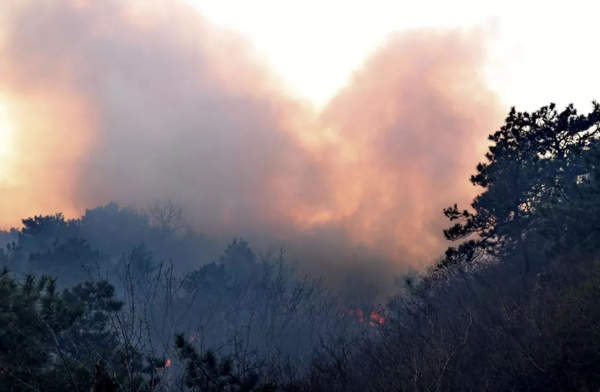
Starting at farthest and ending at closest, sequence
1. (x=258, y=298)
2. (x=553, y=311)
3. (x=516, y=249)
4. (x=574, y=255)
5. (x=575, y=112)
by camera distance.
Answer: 1. (x=258, y=298)
2. (x=516, y=249)
3. (x=575, y=112)
4. (x=574, y=255)
5. (x=553, y=311)

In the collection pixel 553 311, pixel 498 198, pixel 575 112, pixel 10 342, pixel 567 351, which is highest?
pixel 575 112

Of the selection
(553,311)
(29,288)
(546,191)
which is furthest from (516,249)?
(29,288)

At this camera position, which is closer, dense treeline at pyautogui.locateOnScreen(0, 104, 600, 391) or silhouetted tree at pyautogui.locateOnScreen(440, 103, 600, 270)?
dense treeline at pyautogui.locateOnScreen(0, 104, 600, 391)

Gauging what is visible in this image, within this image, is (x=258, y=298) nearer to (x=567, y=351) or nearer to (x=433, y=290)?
(x=433, y=290)

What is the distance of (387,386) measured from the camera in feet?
31.0

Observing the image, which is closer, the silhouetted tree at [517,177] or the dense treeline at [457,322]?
the dense treeline at [457,322]

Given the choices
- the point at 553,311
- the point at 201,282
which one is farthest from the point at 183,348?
the point at 201,282

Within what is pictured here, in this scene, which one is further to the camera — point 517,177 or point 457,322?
point 517,177

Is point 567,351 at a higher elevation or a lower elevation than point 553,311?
lower

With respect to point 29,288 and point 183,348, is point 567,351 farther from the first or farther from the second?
point 29,288

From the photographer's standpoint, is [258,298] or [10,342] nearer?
[10,342]

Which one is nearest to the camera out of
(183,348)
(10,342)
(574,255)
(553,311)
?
(183,348)

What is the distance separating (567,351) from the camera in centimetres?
941

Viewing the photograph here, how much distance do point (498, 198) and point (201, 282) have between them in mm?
38894
